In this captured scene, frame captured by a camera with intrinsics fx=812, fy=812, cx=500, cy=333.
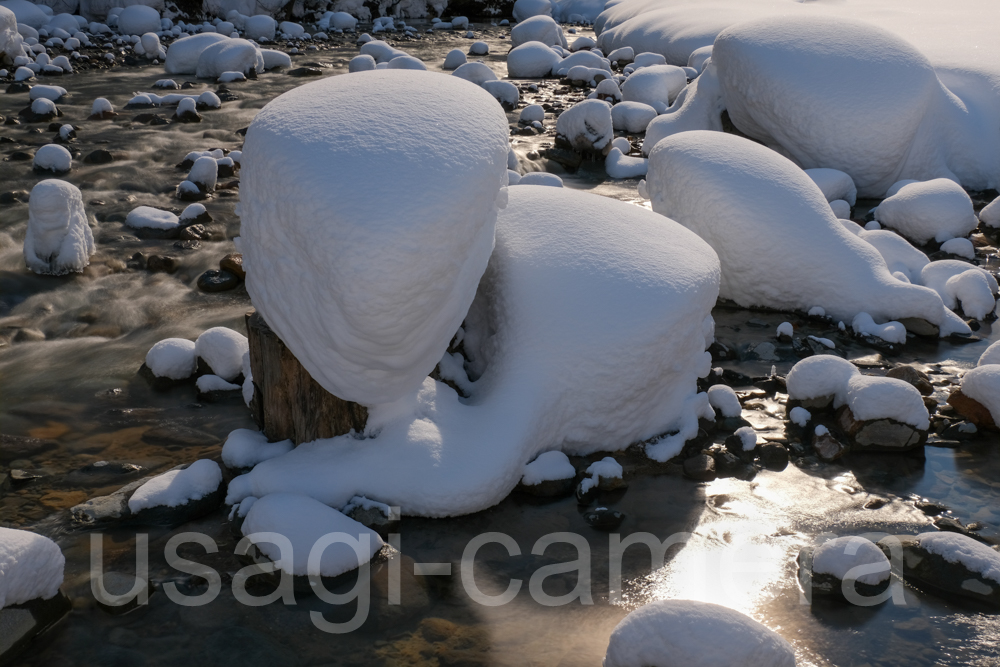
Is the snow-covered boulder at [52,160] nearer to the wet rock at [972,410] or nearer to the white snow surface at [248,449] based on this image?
the white snow surface at [248,449]

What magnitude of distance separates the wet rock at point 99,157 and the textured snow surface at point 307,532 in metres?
5.38

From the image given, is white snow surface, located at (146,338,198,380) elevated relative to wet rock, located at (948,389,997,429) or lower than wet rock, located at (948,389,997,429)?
lower

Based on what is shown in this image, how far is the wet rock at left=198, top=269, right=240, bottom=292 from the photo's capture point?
15.8 ft

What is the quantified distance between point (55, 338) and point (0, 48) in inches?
324

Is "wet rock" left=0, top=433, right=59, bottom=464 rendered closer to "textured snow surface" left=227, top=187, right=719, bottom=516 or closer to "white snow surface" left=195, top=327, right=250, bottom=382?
"white snow surface" left=195, top=327, right=250, bottom=382

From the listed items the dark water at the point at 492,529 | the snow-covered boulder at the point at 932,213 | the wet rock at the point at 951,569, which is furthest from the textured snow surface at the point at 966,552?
the snow-covered boulder at the point at 932,213

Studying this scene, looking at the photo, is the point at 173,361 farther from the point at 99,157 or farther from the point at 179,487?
the point at 99,157

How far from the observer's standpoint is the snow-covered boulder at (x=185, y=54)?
10836 millimetres

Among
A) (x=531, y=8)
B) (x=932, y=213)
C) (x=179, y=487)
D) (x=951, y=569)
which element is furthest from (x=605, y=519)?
(x=531, y=8)

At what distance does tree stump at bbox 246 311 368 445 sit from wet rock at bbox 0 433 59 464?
928 mm

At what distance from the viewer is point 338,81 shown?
2732 millimetres

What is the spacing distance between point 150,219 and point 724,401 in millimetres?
4173

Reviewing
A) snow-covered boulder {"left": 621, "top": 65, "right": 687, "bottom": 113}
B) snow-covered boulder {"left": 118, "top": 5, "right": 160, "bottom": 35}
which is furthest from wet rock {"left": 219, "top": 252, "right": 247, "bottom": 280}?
snow-covered boulder {"left": 118, "top": 5, "right": 160, "bottom": 35}

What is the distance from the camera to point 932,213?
5297 mm
